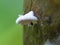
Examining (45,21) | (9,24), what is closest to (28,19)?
(45,21)

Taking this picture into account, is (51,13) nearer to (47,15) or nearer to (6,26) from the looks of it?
(47,15)

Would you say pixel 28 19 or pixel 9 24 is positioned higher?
pixel 9 24

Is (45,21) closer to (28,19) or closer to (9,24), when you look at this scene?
(28,19)

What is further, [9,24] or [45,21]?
[9,24]

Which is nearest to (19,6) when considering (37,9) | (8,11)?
(8,11)

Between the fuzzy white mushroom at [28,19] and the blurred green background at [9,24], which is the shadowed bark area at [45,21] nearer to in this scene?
the fuzzy white mushroom at [28,19]

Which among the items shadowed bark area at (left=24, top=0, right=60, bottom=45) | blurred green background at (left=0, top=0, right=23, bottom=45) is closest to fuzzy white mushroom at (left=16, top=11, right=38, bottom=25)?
shadowed bark area at (left=24, top=0, right=60, bottom=45)

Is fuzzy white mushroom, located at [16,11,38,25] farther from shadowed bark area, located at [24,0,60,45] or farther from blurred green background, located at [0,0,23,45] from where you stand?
blurred green background, located at [0,0,23,45]
